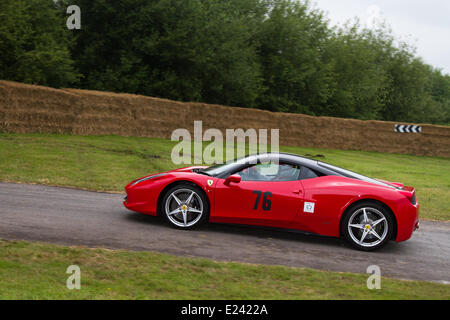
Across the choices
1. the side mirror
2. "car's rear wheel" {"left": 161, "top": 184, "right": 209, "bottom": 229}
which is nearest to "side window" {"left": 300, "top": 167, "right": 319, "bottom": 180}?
the side mirror

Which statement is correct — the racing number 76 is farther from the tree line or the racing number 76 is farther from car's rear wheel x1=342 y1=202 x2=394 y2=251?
the tree line

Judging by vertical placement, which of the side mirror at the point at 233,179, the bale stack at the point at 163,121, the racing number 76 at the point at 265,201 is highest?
the bale stack at the point at 163,121

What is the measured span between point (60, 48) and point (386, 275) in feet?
71.0

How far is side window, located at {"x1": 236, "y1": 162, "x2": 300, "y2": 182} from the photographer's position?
23.5ft

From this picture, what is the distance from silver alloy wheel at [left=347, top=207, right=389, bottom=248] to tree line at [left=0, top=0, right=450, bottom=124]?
724 inches

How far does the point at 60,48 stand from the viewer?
928 inches

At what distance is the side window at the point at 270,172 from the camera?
7164 millimetres

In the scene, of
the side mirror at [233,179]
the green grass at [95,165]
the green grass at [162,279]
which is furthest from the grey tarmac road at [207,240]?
the green grass at [95,165]

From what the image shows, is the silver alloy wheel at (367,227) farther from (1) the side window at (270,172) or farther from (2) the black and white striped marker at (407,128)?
(2) the black and white striped marker at (407,128)

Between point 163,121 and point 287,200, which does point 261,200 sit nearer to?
point 287,200

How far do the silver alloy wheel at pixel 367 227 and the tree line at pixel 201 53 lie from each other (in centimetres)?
1838

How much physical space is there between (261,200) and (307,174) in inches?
31.9
